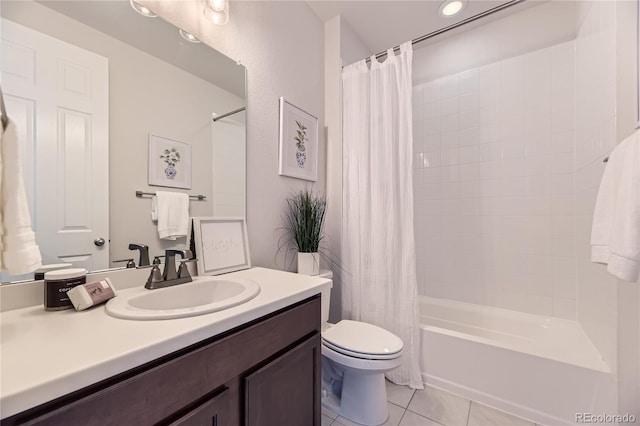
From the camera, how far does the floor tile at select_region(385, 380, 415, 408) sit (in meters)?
1.52

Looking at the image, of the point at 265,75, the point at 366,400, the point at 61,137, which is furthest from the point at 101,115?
the point at 366,400

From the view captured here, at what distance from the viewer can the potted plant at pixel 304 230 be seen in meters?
1.61

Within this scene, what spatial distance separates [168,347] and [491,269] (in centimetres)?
235

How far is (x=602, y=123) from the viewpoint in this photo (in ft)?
4.42

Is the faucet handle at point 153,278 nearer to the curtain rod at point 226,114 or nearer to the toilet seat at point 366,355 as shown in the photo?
the curtain rod at point 226,114

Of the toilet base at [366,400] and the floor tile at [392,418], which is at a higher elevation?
the toilet base at [366,400]

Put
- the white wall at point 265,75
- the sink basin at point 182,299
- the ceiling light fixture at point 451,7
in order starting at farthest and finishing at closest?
1. the ceiling light fixture at point 451,7
2. the white wall at point 265,75
3. the sink basin at point 182,299

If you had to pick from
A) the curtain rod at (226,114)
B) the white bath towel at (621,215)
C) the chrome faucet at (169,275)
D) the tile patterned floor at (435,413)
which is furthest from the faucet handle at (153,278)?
the white bath towel at (621,215)

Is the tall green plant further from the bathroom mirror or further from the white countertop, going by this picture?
the white countertop

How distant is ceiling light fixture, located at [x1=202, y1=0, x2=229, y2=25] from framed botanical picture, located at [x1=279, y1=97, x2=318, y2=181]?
49cm

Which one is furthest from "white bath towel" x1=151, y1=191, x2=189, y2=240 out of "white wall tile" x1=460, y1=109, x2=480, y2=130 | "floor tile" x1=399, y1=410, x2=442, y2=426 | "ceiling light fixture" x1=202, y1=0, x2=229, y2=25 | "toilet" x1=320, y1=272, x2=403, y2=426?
"white wall tile" x1=460, y1=109, x2=480, y2=130

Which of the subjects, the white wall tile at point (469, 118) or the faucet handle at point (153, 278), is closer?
the faucet handle at point (153, 278)

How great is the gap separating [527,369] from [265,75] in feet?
7.17

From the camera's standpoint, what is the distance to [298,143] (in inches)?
67.9
